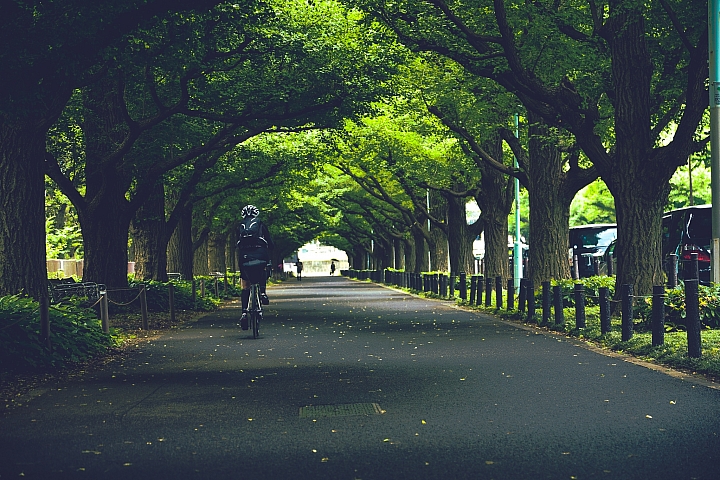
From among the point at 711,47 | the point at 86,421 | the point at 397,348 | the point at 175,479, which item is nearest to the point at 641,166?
the point at 711,47

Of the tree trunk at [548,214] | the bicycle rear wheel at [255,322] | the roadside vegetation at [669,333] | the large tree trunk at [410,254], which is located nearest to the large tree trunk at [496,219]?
the tree trunk at [548,214]

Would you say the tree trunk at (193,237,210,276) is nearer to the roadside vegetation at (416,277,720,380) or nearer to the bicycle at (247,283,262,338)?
the roadside vegetation at (416,277,720,380)

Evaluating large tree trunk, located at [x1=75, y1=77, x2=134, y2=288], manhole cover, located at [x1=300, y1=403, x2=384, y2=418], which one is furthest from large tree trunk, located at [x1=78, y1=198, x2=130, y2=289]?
manhole cover, located at [x1=300, y1=403, x2=384, y2=418]

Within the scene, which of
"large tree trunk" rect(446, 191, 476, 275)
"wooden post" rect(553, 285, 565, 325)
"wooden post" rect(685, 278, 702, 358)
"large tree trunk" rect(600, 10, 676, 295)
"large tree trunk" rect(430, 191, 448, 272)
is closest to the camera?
"wooden post" rect(685, 278, 702, 358)

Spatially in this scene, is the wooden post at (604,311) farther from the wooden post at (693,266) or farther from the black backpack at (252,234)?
the black backpack at (252,234)

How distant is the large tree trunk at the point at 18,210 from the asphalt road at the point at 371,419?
8.33 feet

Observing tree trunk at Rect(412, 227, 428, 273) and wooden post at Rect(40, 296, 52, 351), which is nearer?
wooden post at Rect(40, 296, 52, 351)

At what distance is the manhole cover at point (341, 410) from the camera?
8.23m

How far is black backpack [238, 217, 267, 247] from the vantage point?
1612 centimetres

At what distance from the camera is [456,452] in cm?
655

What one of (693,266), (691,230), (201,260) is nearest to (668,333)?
(693,266)

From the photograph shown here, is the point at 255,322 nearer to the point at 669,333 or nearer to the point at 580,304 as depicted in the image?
the point at 580,304

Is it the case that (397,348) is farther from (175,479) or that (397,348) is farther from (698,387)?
(175,479)

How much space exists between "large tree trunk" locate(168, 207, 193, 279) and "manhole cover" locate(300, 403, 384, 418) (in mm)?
28407
